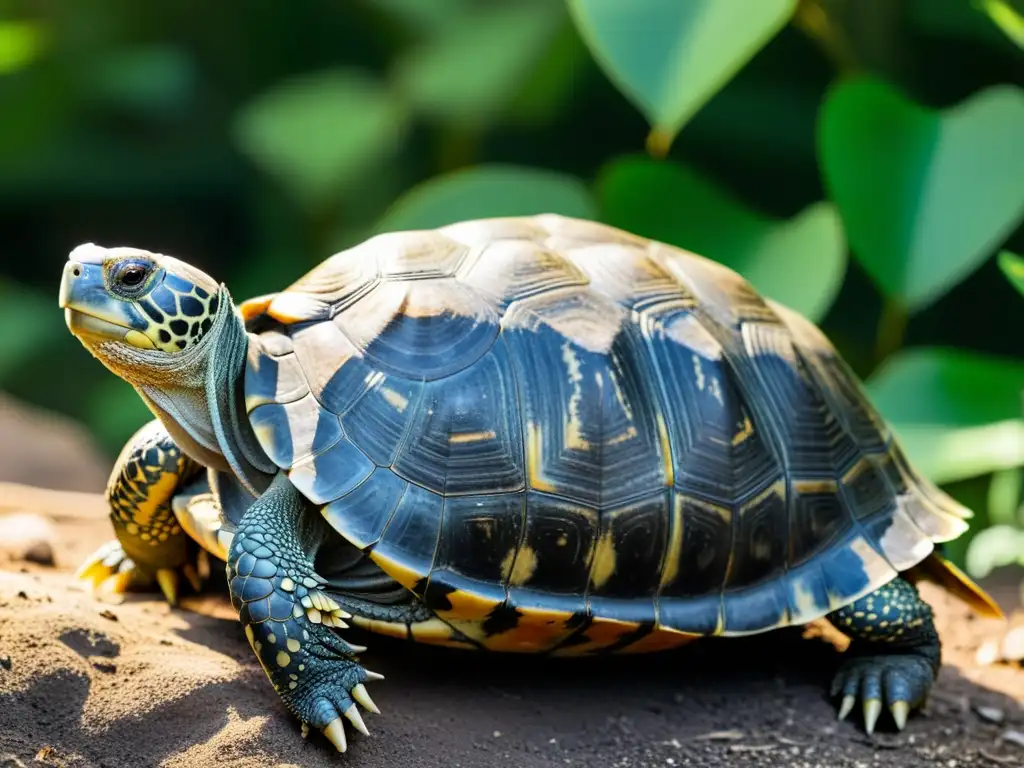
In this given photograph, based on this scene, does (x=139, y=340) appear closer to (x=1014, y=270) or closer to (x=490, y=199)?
(x=490, y=199)

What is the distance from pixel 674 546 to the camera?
2.33m

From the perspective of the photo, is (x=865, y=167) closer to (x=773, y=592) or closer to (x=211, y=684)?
(x=773, y=592)

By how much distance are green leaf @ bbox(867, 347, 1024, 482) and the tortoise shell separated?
870 mm

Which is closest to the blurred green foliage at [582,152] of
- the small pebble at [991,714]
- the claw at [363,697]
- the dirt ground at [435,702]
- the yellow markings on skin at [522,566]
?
the small pebble at [991,714]

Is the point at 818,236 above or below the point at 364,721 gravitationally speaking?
above

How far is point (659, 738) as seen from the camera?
2324 mm

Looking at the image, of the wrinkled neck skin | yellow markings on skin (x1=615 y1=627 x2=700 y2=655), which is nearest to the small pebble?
yellow markings on skin (x1=615 y1=627 x2=700 y2=655)

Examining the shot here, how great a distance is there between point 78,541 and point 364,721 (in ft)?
4.83

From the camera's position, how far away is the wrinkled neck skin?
214 cm

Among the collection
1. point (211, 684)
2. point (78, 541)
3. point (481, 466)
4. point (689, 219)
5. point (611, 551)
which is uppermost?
point (689, 219)

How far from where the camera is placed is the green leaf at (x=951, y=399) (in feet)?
11.2

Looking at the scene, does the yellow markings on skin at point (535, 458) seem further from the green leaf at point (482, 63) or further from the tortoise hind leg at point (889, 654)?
the green leaf at point (482, 63)

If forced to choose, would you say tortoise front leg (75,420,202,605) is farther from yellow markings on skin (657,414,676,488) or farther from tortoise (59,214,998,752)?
yellow markings on skin (657,414,676,488)

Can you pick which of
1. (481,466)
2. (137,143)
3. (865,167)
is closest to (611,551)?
(481,466)
